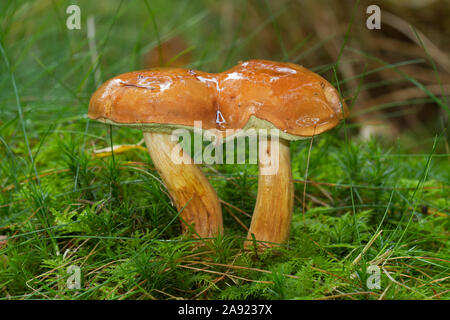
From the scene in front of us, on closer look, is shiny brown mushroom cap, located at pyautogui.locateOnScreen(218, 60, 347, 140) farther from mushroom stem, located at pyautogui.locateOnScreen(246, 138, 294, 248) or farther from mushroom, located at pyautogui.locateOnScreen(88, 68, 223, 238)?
mushroom stem, located at pyautogui.locateOnScreen(246, 138, 294, 248)

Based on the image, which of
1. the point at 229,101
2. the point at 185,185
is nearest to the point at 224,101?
the point at 229,101

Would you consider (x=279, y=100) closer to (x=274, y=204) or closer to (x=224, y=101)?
(x=224, y=101)

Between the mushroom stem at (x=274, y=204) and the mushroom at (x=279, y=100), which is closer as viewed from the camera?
the mushroom at (x=279, y=100)

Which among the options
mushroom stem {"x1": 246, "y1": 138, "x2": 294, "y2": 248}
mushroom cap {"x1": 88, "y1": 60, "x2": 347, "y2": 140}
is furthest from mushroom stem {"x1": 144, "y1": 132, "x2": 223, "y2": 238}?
mushroom cap {"x1": 88, "y1": 60, "x2": 347, "y2": 140}

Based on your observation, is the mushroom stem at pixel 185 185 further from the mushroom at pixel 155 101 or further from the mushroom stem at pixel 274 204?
the mushroom stem at pixel 274 204

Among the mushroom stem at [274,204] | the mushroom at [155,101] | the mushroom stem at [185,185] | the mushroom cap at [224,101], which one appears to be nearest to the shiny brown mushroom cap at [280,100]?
the mushroom cap at [224,101]
